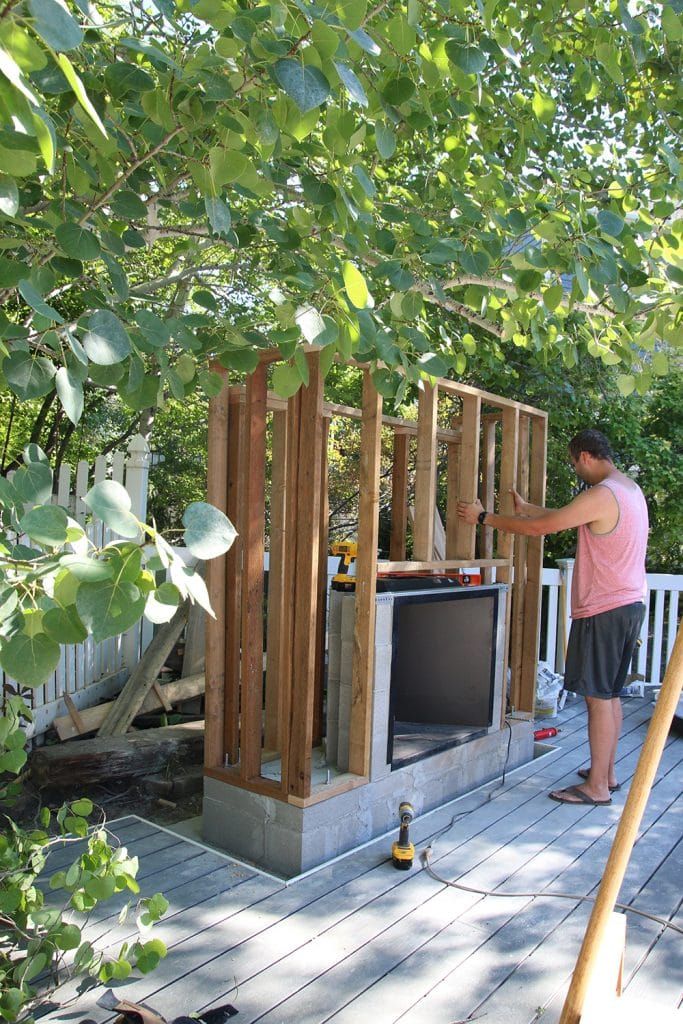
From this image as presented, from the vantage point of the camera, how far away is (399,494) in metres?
4.56

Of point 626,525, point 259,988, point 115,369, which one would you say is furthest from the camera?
point 626,525

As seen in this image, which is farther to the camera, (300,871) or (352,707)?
(352,707)

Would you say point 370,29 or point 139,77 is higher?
point 370,29

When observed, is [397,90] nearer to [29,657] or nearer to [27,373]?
[27,373]

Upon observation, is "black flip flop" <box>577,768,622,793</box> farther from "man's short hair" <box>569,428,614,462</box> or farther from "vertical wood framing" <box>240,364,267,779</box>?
"vertical wood framing" <box>240,364,267,779</box>

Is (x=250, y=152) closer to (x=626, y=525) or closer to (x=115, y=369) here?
(x=115, y=369)

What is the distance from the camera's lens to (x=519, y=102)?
353 centimetres

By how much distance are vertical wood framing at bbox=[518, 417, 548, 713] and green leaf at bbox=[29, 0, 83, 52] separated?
4.08 meters

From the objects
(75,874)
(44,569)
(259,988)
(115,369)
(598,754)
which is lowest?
(259,988)

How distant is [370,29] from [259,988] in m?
2.64

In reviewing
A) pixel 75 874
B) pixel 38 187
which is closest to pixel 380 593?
pixel 75 874

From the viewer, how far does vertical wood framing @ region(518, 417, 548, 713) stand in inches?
183

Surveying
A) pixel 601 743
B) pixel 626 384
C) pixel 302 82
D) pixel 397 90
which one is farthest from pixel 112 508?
pixel 601 743

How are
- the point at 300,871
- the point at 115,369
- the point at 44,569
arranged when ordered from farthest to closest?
the point at 300,871 < the point at 115,369 < the point at 44,569
